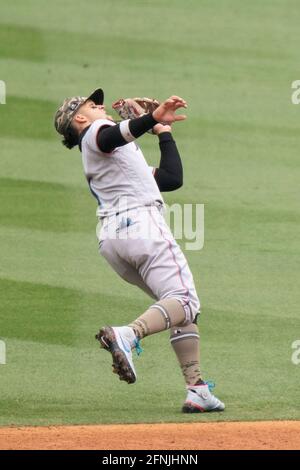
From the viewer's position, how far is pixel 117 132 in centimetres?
641

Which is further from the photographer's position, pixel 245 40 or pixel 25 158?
pixel 245 40

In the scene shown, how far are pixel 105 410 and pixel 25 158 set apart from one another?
655cm

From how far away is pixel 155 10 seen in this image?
18.4 metres

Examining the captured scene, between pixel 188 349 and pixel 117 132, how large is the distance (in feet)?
4.43

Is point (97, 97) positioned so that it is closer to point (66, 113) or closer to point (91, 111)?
point (91, 111)

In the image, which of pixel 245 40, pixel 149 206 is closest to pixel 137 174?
pixel 149 206

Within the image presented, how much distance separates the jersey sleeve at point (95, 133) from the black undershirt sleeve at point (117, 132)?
0.08 ft

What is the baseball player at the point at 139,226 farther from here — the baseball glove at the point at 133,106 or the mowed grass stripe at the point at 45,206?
the mowed grass stripe at the point at 45,206

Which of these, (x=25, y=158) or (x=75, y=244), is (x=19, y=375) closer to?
(x=75, y=244)

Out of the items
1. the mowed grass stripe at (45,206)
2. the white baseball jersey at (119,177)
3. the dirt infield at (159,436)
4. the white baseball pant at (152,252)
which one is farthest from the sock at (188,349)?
the mowed grass stripe at (45,206)

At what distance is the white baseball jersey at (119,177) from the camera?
6.70m

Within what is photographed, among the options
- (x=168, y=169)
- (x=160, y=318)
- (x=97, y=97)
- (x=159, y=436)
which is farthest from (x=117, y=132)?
(x=159, y=436)

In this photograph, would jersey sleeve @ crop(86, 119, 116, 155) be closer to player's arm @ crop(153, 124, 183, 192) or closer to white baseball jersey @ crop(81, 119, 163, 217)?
white baseball jersey @ crop(81, 119, 163, 217)
